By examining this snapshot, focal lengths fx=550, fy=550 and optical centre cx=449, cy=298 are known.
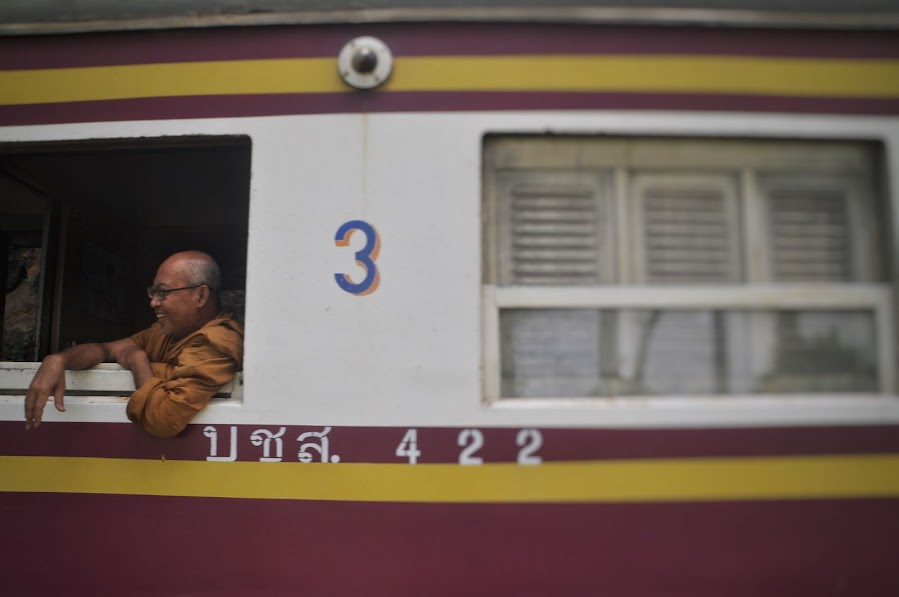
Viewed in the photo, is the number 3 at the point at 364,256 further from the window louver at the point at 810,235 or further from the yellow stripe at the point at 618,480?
the window louver at the point at 810,235

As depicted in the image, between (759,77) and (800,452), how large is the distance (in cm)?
123

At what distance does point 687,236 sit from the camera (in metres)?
1.87

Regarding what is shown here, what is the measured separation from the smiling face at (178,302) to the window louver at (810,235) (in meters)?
2.10

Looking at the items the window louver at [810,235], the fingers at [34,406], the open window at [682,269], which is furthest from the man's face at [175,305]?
the window louver at [810,235]

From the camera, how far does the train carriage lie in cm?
173

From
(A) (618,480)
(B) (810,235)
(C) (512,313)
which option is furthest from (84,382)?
(B) (810,235)

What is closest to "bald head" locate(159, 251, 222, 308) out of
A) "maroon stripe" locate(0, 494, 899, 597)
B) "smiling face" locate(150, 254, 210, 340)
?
"smiling face" locate(150, 254, 210, 340)

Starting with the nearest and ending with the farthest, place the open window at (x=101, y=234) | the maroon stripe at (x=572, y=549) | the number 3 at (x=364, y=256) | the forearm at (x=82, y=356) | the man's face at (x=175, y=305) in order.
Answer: the maroon stripe at (x=572, y=549), the number 3 at (x=364, y=256), the forearm at (x=82, y=356), the man's face at (x=175, y=305), the open window at (x=101, y=234)

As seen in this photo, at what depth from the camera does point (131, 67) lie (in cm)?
195

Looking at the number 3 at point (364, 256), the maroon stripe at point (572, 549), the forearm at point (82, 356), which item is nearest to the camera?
the maroon stripe at point (572, 549)

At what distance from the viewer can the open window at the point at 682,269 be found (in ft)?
5.98

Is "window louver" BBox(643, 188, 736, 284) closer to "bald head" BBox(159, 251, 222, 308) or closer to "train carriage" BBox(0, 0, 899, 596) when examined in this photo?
"train carriage" BBox(0, 0, 899, 596)

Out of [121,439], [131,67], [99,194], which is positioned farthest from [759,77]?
[99,194]

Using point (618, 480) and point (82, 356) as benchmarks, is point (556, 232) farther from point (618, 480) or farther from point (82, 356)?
point (82, 356)
